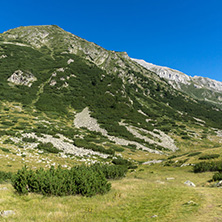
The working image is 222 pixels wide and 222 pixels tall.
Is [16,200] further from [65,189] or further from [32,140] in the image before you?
[32,140]

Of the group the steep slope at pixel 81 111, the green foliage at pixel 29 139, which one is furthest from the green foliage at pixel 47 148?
the green foliage at pixel 29 139

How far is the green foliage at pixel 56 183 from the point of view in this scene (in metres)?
10.1

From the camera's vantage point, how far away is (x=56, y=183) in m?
10.1

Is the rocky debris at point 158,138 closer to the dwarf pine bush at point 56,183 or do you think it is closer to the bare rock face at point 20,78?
the dwarf pine bush at point 56,183

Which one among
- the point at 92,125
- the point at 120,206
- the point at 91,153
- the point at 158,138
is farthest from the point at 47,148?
the point at 158,138

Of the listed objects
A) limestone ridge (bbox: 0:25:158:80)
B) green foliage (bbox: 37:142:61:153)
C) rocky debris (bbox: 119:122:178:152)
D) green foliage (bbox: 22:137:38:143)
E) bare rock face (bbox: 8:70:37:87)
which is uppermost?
limestone ridge (bbox: 0:25:158:80)

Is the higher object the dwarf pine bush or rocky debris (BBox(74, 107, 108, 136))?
rocky debris (BBox(74, 107, 108, 136))

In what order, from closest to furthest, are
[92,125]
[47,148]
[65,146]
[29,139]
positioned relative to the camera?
[47,148]
[29,139]
[65,146]
[92,125]

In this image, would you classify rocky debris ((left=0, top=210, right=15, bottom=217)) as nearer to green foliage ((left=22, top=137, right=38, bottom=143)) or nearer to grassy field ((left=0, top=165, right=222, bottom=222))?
grassy field ((left=0, top=165, right=222, bottom=222))

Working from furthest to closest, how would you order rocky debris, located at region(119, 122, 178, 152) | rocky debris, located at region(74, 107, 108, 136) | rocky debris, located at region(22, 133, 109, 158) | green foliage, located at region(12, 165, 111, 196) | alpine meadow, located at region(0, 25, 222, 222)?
1. rocky debris, located at region(74, 107, 108, 136)
2. rocky debris, located at region(119, 122, 178, 152)
3. rocky debris, located at region(22, 133, 109, 158)
4. green foliage, located at region(12, 165, 111, 196)
5. alpine meadow, located at region(0, 25, 222, 222)

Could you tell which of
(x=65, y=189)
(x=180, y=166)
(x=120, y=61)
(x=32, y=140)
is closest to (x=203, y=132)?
(x=180, y=166)

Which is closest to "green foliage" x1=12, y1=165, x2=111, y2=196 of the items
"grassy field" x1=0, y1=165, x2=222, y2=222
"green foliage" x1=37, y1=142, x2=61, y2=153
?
"grassy field" x1=0, y1=165, x2=222, y2=222

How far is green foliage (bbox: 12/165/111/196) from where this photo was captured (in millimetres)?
10055

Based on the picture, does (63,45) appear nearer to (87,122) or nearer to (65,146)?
(87,122)
